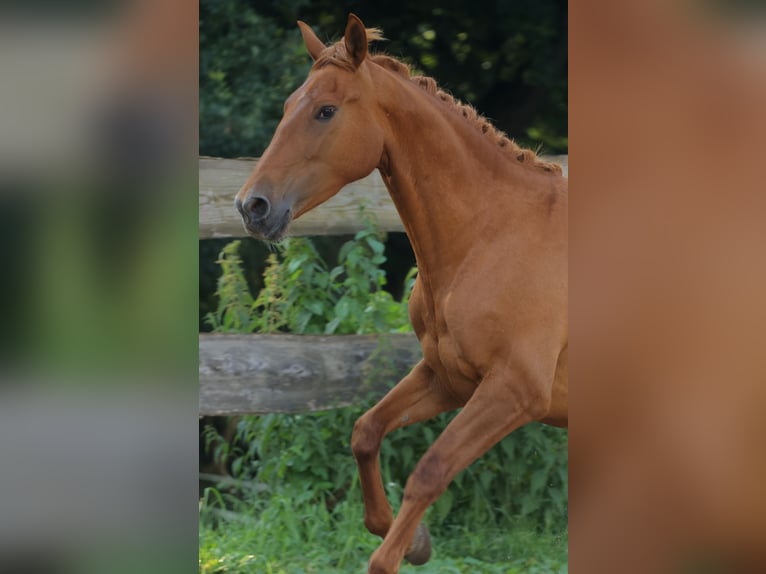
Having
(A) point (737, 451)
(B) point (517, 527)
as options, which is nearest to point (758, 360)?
(A) point (737, 451)

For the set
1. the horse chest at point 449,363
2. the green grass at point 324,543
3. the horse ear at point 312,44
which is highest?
the horse ear at point 312,44

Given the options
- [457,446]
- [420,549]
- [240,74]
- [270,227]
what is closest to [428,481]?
[457,446]

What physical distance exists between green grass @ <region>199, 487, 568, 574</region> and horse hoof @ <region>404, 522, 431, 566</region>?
5 centimetres

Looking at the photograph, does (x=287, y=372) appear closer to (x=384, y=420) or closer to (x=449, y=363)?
(x=384, y=420)

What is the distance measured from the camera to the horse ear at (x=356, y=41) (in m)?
2.77

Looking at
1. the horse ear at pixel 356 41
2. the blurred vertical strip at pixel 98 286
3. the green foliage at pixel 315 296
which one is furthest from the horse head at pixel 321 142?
the blurred vertical strip at pixel 98 286

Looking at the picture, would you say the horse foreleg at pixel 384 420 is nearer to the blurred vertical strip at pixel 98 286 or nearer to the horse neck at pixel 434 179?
the horse neck at pixel 434 179

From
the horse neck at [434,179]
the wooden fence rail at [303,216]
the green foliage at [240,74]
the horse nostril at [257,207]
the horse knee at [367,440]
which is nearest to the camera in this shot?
the horse nostril at [257,207]

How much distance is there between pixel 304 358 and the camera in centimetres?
387

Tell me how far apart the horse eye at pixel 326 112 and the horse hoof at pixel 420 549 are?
4.78 ft

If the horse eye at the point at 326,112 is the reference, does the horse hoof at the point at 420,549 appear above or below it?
below

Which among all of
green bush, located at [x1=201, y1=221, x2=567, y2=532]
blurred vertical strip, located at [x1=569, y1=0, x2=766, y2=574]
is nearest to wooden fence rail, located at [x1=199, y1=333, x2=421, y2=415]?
green bush, located at [x1=201, y1=221, x2=567, y2=532]

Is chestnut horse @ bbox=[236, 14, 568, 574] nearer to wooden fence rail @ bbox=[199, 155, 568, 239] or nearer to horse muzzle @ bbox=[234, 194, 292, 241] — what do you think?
horse muzzle @ bbox=[234, 194, 292, 241]

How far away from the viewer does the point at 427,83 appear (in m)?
3.06
